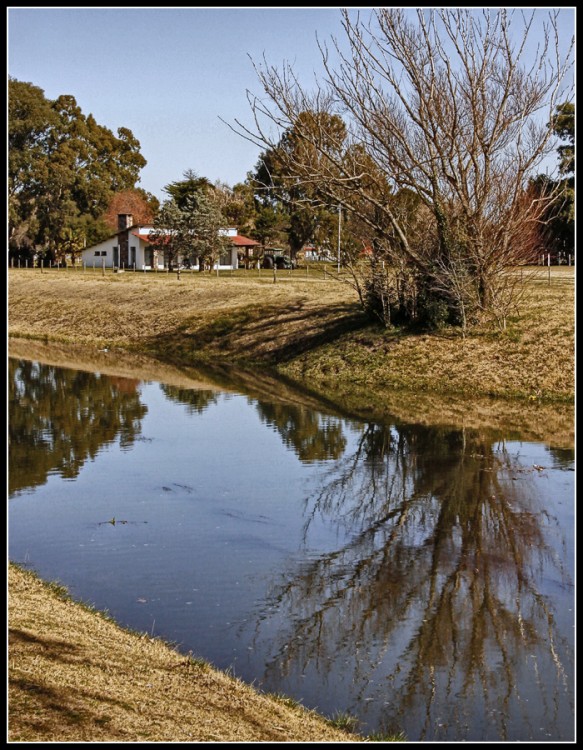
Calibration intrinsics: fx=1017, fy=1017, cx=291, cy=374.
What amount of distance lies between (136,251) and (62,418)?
55595 millimetres

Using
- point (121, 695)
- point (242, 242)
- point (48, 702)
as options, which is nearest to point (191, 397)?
point (121, 695)

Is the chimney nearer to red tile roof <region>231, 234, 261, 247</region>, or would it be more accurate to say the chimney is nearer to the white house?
the white house

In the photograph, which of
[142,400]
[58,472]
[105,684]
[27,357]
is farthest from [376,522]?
[27,357]

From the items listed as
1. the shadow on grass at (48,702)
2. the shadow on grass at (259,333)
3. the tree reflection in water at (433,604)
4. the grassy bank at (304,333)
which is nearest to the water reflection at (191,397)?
the grassy bank at (304,333)

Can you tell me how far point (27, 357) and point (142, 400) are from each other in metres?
13.0

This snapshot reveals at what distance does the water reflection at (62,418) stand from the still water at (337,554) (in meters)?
0.12

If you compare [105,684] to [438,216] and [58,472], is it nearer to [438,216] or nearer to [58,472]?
[58,472]

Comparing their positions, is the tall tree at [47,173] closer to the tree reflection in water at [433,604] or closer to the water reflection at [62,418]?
the water reflection at [62,418]

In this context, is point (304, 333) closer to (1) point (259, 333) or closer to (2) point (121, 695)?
(1) point (259, 333)

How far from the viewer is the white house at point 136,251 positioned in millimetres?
77875

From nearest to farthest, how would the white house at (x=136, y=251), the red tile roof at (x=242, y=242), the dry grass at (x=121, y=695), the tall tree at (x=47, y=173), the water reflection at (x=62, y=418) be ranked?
the dry grass at (x=121, y=695), the water reflection at (x=62, y=418), the white house at (x=136, y=251), the red tile roof at (x=242, y=242), the tall tree at (x=47, y=173)

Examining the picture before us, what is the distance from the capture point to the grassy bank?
31.1m

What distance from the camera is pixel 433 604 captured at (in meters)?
11.9

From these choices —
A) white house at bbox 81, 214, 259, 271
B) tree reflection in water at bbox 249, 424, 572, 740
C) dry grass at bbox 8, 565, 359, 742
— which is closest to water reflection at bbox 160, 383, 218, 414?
tree reflection in water at bbox 249, 424, 572, 740
